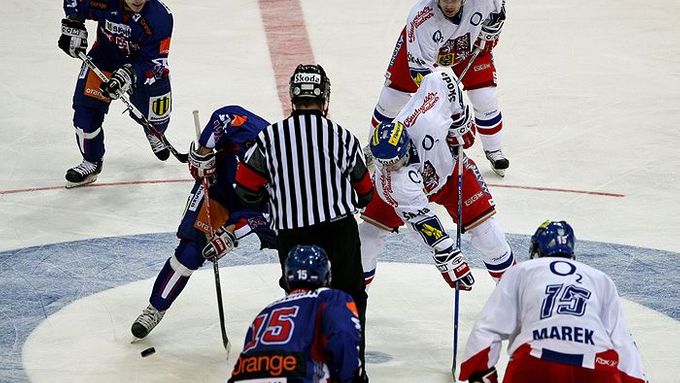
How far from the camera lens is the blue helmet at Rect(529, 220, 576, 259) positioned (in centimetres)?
470

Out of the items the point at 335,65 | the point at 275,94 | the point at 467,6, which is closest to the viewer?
the point at 467,6

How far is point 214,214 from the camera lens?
626 cm

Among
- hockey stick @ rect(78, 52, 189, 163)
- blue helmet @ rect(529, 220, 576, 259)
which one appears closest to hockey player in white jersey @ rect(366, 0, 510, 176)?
hockey stick @ rect(78, 52, 189, 163)

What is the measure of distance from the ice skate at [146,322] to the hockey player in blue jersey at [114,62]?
239cm

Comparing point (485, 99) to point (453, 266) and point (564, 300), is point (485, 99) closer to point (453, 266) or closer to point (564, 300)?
point (453, 266)

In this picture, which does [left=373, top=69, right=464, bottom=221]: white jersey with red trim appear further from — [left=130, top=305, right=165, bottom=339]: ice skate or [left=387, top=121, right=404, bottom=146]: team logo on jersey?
[left=130, top=305, right=165, bottom=339]: ice skate

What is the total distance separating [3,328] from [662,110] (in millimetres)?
5653

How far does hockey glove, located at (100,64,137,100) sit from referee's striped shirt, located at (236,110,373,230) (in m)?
2.99

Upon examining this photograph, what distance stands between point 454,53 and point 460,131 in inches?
72.5

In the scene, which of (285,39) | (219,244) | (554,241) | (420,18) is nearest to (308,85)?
(219,244)

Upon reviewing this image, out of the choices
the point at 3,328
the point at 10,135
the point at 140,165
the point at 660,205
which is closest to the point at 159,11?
the point at 140,165

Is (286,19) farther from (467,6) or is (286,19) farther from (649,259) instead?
(649,259)

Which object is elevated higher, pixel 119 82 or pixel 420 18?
pixel 420 18

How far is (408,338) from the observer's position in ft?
20.7
